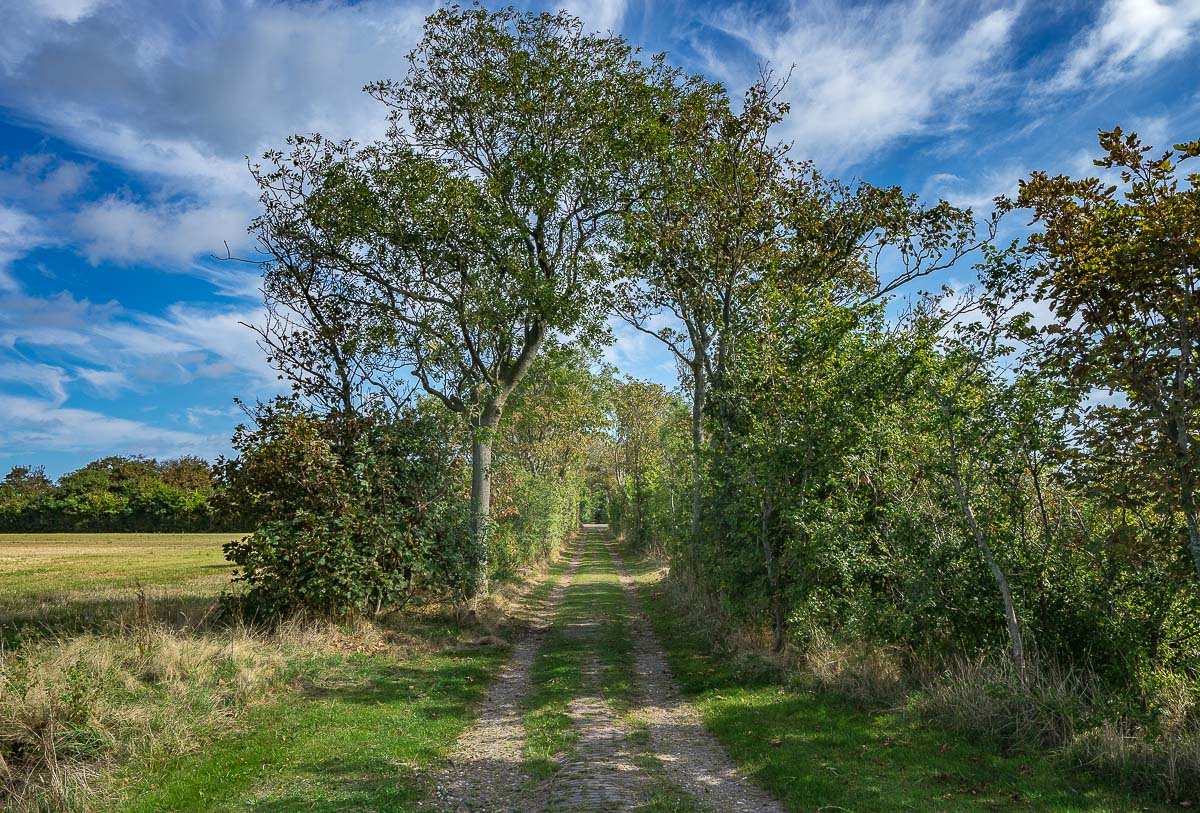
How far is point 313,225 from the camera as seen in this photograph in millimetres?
16719

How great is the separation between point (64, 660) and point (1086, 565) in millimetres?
12586

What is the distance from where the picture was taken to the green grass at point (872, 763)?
5.91 metres

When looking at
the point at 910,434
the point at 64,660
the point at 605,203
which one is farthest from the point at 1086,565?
the point at 605,203

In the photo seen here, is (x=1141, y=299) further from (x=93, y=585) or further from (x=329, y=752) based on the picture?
(x=93, y=585)

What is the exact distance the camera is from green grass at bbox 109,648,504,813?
6.27 m

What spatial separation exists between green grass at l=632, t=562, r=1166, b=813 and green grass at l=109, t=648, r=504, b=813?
10.1 feet

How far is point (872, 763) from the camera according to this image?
22.9 ft

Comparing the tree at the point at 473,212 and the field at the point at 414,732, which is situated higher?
the tree at the point at 473,212

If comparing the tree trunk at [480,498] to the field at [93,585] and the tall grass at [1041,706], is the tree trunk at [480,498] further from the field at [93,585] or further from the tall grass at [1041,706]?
the tall grass at [1041,706]

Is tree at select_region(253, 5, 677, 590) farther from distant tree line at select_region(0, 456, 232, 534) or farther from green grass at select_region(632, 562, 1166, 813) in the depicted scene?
distant tree line at select_region(0, 456, 232, 534)

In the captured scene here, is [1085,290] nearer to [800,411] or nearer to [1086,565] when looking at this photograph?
[1086,565]

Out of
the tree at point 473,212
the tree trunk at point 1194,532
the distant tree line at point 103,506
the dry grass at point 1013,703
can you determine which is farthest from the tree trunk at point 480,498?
the distant tree line at point 103,506

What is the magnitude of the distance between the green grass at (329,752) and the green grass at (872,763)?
10.1 feet

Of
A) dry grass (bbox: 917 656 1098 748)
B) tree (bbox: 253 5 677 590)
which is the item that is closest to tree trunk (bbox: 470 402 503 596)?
tree (bbox: 253 5 677 590)
